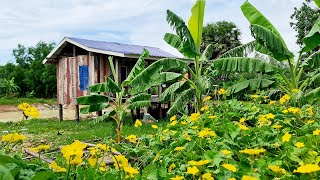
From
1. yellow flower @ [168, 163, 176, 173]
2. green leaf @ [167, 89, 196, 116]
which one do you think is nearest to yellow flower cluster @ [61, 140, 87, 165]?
yellow flower @ [168, 163, 176, 173]

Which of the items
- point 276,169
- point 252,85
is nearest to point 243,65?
point 252,85

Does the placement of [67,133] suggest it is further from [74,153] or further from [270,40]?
[74,153]

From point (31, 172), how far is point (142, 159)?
101 cm

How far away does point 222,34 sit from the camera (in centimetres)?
2972

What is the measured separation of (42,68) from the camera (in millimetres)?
30516

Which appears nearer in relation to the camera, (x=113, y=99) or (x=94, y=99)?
(x=94, y=99)

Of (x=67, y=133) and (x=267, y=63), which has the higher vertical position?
(x=267, y=63)

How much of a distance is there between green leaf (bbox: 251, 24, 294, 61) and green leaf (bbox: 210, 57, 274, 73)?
0.34 m

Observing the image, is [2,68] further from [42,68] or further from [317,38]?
[317,38]

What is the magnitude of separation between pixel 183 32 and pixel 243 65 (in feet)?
4.79

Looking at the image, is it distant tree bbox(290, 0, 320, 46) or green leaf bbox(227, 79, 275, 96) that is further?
distant tree bbox(290, 0, 320, 46)

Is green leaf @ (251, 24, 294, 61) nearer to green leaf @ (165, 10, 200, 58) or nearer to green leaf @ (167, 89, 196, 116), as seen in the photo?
green leaf @ (165, 10, 200, 58)

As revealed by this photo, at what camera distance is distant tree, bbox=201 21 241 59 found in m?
29.7

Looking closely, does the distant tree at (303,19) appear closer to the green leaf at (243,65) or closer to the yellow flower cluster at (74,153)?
the green leaf at (243,65)
